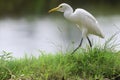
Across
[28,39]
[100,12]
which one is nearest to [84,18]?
[28,39]

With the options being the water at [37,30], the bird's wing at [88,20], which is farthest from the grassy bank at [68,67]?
the water at [37,30]

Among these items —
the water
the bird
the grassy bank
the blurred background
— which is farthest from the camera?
the water

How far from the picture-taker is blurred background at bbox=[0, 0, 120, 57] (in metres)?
8.88

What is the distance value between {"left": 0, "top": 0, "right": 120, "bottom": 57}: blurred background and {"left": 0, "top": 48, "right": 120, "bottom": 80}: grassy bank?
386cm

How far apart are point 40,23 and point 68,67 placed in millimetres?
9375

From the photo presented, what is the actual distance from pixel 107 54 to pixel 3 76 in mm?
969

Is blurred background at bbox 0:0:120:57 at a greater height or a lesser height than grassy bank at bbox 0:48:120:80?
greater

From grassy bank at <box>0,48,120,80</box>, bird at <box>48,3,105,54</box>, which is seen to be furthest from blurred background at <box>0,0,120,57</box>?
grassy bank at <box>0,48,120,80</box>

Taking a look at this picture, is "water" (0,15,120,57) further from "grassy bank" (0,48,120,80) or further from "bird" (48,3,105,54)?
"grassy bank" (0,48,120,80)

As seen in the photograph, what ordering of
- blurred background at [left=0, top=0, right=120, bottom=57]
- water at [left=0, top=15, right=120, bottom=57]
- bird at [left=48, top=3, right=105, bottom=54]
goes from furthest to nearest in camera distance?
1. water at [left=0, top=15, right=120, bottom=57]
2. blurred background at [left=0, top=0, right=120, bottom=57]
3. bird at [left=48, top=3, right=105, bottom=54]

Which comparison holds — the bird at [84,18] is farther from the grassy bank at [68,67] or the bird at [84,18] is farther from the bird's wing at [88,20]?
the grassy bank at [68,67]

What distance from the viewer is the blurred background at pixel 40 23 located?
29.1 feet

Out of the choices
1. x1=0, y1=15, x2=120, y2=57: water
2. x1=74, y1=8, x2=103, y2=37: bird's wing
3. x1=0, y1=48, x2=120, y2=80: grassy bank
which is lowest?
x1=0, y1=48, x2=120, y2=80: grassy bank

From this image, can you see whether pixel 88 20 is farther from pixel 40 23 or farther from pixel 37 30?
pixel 40 23
